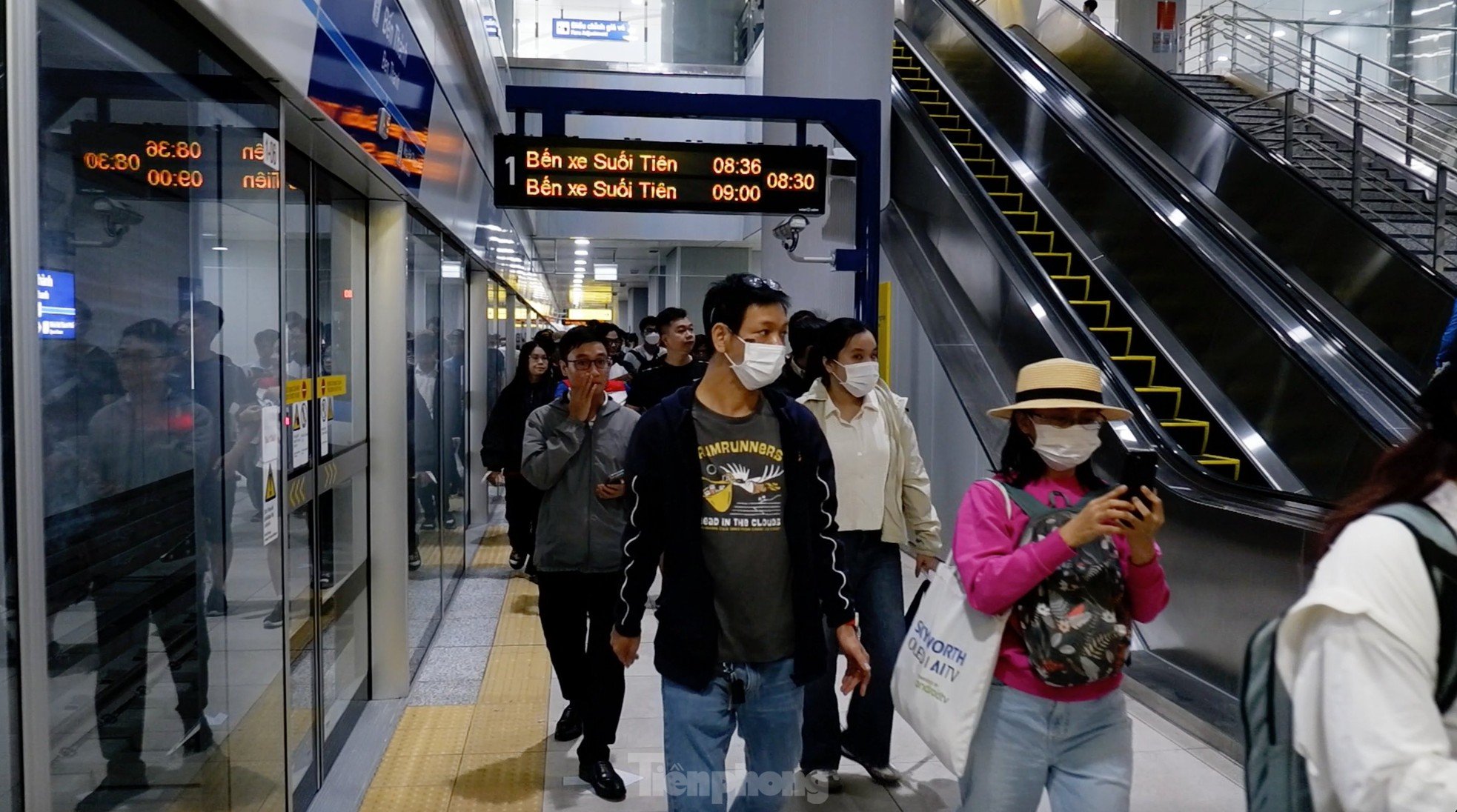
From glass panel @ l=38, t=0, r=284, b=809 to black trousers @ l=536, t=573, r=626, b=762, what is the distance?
1161 mm

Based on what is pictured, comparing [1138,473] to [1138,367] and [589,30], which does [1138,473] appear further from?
[589,30]

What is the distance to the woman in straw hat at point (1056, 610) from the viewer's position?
2230mm

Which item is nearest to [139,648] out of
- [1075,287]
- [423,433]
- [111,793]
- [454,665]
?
[111,793]

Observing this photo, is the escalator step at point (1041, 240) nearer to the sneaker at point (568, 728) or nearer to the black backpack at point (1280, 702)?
the sneaker at point (568, 728)

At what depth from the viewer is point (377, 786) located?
4.05 meters

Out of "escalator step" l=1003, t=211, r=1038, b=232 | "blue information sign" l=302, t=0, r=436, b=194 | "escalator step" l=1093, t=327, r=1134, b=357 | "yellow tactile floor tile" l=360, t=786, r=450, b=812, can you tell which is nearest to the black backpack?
"blue information sign" l=302, t=0, r=436, b=194

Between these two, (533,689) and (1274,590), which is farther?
(533,689)

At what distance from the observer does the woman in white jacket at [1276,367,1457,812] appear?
1.13 m

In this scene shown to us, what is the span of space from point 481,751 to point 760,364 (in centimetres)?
268

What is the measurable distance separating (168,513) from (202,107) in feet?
3.24

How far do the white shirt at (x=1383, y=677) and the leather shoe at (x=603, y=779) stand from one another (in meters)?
3.09

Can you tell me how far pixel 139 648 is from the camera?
2262 mm

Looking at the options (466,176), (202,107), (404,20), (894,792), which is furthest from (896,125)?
(202,107)

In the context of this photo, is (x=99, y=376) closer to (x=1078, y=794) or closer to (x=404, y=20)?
(x=1078, y=794)
